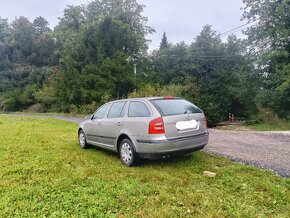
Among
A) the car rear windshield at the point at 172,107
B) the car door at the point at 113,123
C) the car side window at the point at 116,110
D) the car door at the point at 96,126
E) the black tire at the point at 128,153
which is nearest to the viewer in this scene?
the car rear windshield at the point at 172,107

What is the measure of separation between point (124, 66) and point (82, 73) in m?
4.31

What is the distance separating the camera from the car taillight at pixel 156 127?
5266 millimetres

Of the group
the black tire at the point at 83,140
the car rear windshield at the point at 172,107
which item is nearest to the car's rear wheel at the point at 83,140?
the black tire at the point at 83,140

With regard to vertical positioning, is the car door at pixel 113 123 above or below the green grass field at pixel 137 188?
above

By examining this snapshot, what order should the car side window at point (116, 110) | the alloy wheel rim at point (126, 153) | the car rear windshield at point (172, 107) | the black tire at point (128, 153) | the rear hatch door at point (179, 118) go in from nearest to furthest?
1. the rear hatch door at point (179, 118)
2. the car rear windshield at point (172, 107)
3. the black tire at point (128, 153)
4. the alloy wheel rim at point (126, 153)
5. the car side window at point (116, 110)

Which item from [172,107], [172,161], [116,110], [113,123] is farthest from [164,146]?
[116,110]

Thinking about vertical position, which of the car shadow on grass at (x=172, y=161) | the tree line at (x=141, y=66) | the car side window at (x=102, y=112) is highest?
the tree line at (x=141, y=66)

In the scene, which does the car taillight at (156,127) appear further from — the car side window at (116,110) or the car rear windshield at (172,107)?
the car side window at (116,110)

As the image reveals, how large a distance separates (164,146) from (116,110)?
75.4 inches

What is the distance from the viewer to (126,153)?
19.6ft

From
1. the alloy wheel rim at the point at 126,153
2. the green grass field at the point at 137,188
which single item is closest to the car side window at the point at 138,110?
the alloy wheel rim at the point at 126,153

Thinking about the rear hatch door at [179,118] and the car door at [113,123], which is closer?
the rear hatch door at [179,118]

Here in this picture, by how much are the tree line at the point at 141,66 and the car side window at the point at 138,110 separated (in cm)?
1587

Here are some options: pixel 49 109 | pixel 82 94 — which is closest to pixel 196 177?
pixel 82 94
